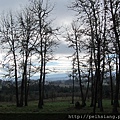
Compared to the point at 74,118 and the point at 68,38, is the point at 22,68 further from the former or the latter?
the point at 74,118

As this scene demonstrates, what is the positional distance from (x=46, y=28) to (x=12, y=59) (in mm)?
6995

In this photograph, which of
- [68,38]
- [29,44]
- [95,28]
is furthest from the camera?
[68,38]

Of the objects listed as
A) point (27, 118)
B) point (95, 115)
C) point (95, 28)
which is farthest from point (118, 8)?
point (27, 118)

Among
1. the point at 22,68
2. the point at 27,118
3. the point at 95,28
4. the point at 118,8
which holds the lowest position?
the point at 27,118

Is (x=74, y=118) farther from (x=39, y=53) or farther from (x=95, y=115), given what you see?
(x=39, y=53)

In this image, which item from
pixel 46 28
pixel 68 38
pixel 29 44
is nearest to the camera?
pixel 46 28

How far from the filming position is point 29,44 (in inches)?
1167

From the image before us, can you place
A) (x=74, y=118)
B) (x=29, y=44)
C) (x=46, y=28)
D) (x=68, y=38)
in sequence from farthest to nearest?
(x=68, y=38) < (x=29, y=44) < (x=46, y=28) < (x=74, y=118)

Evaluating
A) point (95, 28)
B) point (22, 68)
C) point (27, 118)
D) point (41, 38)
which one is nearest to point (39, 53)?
point (41, 38)

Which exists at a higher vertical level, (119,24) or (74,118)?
(119,24)

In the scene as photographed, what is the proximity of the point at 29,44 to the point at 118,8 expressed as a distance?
14.0 meters

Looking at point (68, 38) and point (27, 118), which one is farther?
point (68, 38)

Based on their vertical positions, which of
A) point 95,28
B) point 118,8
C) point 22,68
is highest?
point 118,8

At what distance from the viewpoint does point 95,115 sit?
44.0 feet
